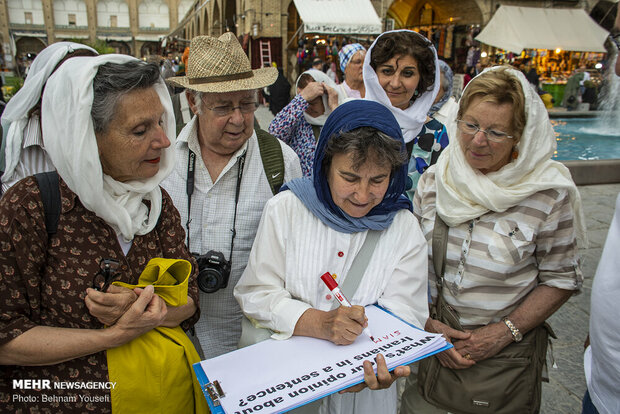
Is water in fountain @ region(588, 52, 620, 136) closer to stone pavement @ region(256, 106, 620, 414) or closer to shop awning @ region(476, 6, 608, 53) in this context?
shop awning @ region(476, 6, 608, 53)

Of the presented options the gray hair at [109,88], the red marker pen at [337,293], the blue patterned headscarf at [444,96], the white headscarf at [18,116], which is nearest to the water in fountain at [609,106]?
the blue patterned headscarf at [444,96]

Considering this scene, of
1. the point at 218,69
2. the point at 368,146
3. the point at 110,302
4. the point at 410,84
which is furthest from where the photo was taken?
the point at 410,84

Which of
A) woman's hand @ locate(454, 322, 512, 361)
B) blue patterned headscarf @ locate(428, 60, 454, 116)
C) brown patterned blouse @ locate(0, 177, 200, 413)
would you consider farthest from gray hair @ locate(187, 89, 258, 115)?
blue patterned headscarf @ locate(428, 60, 454, 116)

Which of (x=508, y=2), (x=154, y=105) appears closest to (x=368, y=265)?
(x=154, y=105)

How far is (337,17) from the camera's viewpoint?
1457 centimetres

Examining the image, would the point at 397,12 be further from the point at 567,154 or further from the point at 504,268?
the point at 504,268

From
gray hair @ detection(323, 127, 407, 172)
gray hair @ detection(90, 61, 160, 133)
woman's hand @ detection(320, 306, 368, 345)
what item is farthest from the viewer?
gray hair @ detection(323, 127, 407, 172)

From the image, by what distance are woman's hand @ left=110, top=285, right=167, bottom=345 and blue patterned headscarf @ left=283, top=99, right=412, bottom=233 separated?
28.3 inches

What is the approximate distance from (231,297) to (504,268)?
1303 mm

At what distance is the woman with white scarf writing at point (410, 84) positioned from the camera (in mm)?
2863

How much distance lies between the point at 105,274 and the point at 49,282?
176 millimetres

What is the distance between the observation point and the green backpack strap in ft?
7.14

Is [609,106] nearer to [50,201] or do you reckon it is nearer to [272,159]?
[272,159]

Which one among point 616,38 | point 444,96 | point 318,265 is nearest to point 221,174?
point 318,265
